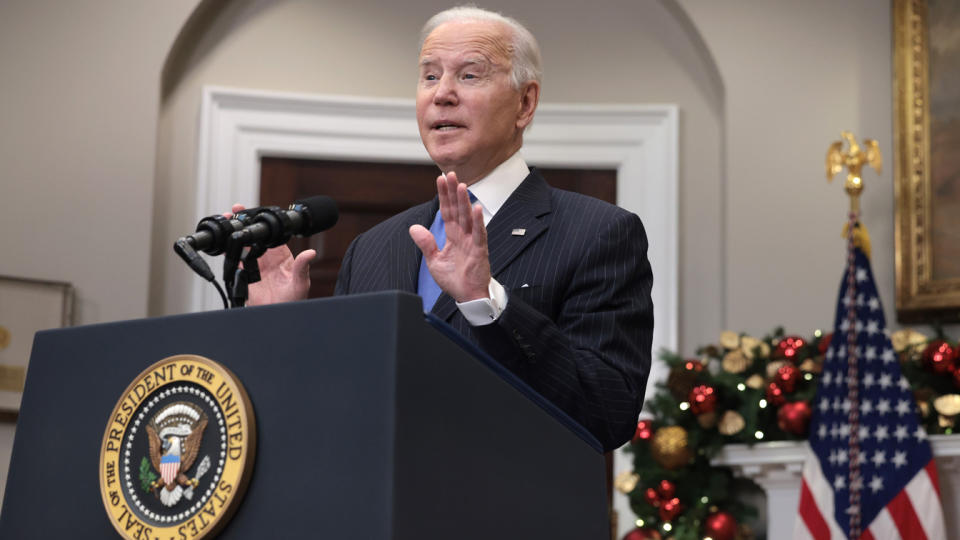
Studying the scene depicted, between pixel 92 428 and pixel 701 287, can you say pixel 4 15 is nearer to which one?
pixel 701 287

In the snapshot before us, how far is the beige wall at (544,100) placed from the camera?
448 centimetres

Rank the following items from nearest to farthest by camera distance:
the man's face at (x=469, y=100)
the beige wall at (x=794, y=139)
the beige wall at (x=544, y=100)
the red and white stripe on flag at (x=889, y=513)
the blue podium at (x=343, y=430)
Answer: the blue podium at (x=343, y=430) → the man's face at (x=469, y=100) → the red and white stripe on flag at (x=889, y=513) → the beige wall at (x=544, y=100) → the beige wall at (x=794, y=139)

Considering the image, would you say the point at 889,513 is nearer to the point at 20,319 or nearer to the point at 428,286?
the point at 428,286

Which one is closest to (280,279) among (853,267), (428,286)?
(428,286)

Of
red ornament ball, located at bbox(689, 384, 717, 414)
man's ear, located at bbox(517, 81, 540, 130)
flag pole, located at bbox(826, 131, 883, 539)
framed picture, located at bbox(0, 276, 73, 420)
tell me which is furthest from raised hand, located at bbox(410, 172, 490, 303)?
framed picture, located at bbox(0, 276, 73, 420)

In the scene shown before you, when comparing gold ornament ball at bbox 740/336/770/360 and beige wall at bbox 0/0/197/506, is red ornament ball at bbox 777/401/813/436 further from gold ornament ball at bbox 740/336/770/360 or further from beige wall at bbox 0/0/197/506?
beige wall at bbox 0/0/197/506

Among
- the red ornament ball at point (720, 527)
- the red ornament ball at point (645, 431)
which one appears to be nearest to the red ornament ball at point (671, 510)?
the red ornament ball at point (720, 527)

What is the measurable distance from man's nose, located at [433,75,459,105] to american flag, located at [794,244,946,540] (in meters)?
2.42

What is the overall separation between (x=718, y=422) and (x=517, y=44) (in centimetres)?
248

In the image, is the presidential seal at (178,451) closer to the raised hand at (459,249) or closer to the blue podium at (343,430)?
the blue podium at (343,430)

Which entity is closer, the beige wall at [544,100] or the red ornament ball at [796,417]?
the red ornament ball at [796,417]

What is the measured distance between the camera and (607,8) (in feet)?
16.5

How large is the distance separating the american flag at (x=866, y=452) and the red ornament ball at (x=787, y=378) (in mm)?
105

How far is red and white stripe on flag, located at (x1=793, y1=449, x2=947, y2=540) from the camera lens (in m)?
3.82
